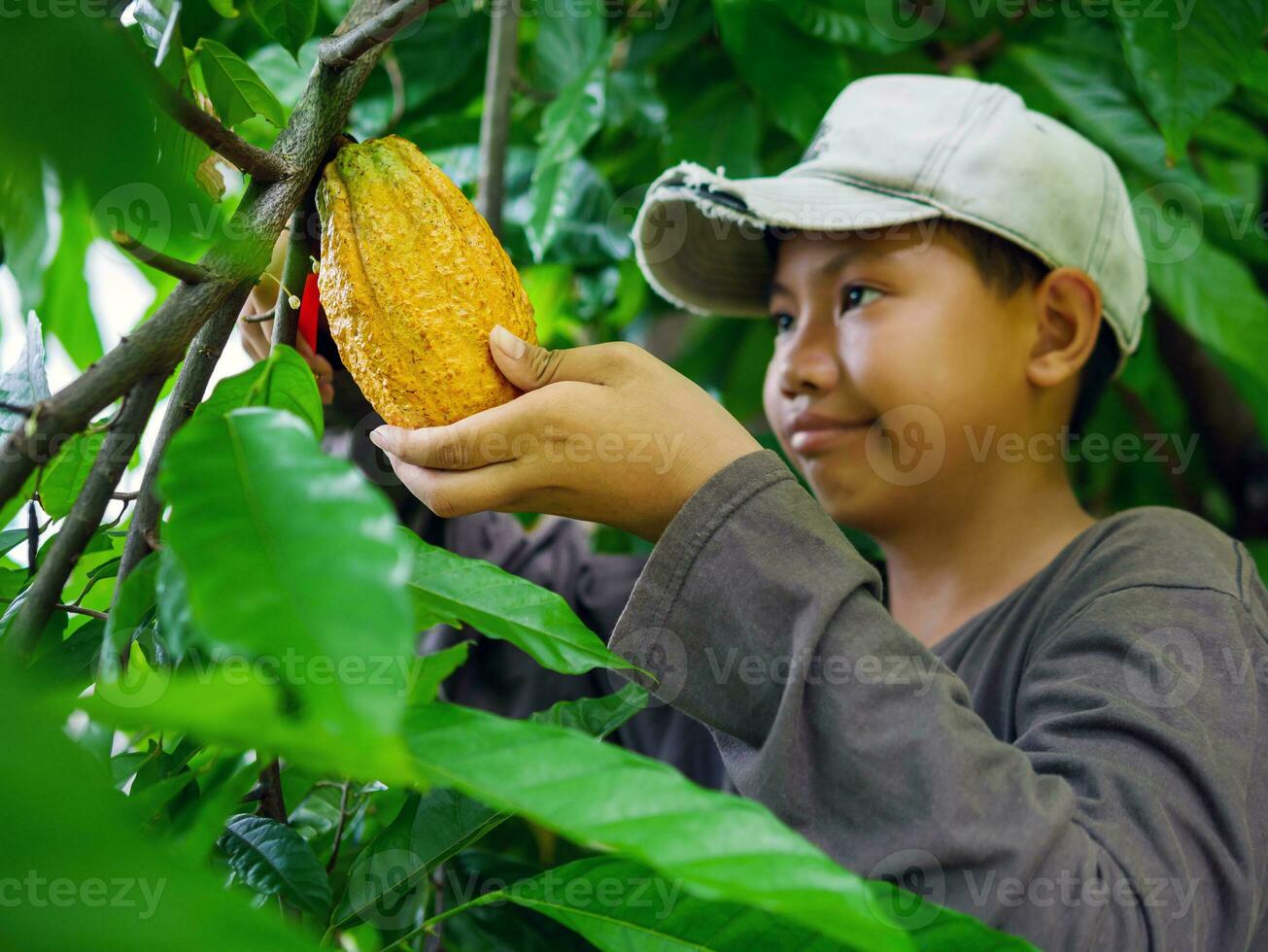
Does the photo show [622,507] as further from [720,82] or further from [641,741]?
[720,82]

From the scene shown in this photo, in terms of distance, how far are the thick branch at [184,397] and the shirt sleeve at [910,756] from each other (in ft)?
0.86

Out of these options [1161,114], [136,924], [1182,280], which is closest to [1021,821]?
[136,924]

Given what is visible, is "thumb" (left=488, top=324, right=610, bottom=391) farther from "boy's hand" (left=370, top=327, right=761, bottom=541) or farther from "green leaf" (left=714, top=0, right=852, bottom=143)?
"green leaf" (left=714, top=0, right=852, bottom=143)

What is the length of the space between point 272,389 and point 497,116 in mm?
735

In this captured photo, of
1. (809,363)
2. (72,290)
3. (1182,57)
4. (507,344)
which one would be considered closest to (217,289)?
(507,344)

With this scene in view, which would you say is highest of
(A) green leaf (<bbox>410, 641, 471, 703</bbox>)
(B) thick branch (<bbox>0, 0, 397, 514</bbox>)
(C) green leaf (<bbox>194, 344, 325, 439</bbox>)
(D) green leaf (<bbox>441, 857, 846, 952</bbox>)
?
(B) thick branch (<bbox>0, 0, 397, 514</bbox>)

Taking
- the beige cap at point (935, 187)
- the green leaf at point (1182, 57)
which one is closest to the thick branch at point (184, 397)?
the beige cap at point (935, 187)

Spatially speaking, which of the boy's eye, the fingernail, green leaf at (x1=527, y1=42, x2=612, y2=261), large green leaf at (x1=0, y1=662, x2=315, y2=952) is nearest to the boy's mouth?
the boy's eye

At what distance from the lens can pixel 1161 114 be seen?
88cm

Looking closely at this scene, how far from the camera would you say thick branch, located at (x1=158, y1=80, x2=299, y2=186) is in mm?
364

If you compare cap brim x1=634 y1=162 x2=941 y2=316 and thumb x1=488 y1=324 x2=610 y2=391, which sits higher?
thumb x1=488 y1=324 x2=610 y2=391

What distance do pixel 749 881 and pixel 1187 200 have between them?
128 centimetres

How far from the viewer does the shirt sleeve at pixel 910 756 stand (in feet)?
1.86

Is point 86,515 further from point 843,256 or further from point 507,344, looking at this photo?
point 843,256
